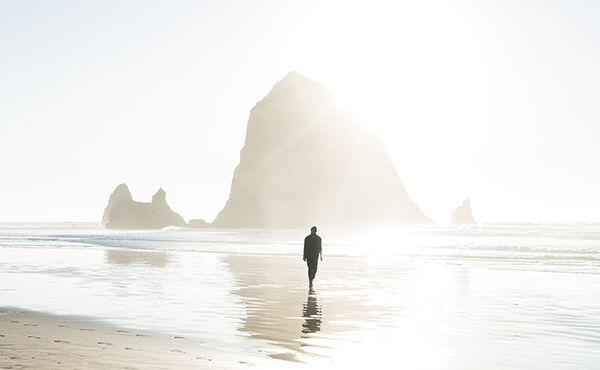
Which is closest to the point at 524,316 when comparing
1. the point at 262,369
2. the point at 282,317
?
the point at 282,317

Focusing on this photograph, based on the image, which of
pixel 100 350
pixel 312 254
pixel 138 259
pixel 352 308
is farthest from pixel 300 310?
pixel 138 259

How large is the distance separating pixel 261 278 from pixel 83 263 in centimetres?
1296

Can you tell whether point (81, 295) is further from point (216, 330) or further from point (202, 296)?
point (216, 330)

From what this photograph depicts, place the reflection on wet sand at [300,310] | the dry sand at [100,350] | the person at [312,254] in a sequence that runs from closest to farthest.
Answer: the dry sand at [100,350]
the reflection on wet sand at [300,310]
the person at [312,254]

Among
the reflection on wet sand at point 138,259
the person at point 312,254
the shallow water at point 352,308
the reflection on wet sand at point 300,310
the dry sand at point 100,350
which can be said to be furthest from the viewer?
the reflection on wet sand at point 138,259

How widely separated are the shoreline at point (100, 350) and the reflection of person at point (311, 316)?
2878 millimetres

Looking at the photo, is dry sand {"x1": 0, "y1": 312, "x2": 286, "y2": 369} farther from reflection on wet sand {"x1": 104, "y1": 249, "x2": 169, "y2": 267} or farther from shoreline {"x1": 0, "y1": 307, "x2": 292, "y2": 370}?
reflection on wet sand {"x1": 104, "y1": 249, "x2": 169, "y2": 267}

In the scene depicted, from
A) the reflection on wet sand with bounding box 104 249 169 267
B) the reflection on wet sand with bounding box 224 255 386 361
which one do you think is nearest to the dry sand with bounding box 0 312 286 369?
the reflection on wet sand with bounding box 224 255 386 361

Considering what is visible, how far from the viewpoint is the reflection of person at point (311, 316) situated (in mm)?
13883

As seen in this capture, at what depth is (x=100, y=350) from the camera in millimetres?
10852

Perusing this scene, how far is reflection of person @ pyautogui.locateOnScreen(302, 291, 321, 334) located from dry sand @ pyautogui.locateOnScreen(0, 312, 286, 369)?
2.89 m

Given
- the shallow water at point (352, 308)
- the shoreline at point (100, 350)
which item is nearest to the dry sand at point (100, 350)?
the shoreline at point (100, 350)

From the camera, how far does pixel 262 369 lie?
955 centimetres

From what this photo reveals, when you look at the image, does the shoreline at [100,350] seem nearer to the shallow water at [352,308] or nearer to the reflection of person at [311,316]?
the shallow water at [352,308]
